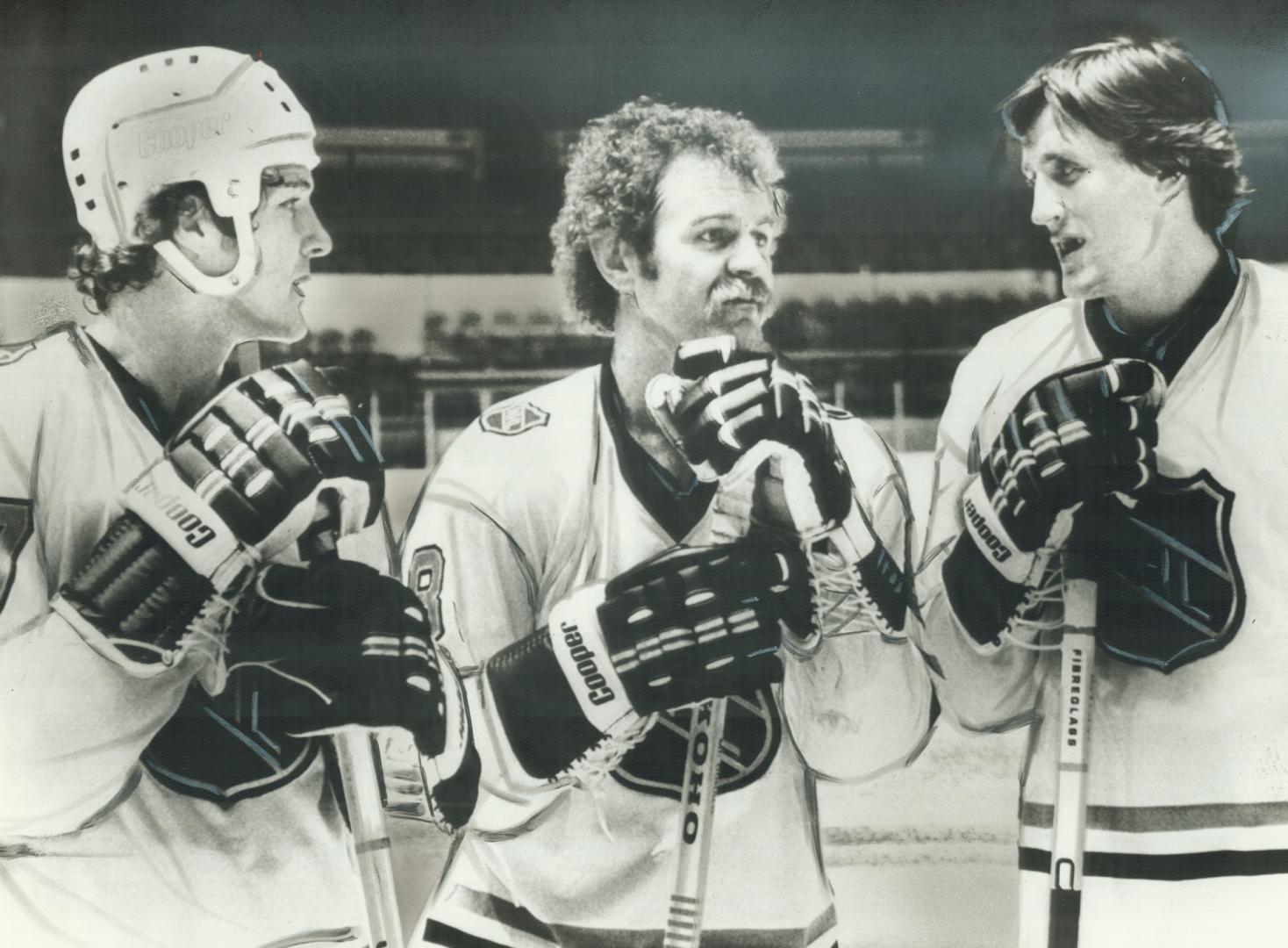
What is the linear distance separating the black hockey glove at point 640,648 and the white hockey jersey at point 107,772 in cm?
44

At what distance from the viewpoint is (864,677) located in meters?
2.35

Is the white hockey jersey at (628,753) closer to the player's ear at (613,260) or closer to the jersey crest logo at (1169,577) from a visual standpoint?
the player's ear at (613,260)

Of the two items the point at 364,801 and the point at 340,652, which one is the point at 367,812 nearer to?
the point at 364,801

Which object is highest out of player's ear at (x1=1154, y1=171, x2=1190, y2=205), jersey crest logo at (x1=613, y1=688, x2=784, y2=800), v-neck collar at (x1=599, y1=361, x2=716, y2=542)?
player's ear at (x1=1154, y1=171, x2=1190, y2=205)

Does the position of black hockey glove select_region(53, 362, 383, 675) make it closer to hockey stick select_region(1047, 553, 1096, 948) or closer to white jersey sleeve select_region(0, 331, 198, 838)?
white jersey sleeve select_region(0, 331, 198, 838)

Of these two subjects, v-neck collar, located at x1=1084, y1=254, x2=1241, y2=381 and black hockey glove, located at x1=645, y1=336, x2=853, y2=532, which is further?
v-neck collar, located at x1=1084, y1=254, x2=1241, y2=381

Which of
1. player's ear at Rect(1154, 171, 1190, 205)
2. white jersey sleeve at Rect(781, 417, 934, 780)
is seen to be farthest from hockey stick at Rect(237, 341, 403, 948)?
player's ear at Rect(1154, 171, 1190, 205)

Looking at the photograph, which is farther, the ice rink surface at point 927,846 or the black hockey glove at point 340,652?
the ice rink surface at point 927,846

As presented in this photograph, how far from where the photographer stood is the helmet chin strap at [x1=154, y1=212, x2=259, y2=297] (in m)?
2.31

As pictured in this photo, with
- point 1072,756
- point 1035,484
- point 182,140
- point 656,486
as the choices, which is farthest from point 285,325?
point 1072,756

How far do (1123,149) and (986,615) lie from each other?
1.00 m

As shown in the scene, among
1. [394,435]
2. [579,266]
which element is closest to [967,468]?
[579,266]

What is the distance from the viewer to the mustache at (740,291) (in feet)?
7.75

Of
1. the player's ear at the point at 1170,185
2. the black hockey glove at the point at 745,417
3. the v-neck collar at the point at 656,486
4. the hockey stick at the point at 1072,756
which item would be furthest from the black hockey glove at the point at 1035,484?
the v-neck collar at the point at 656,486
